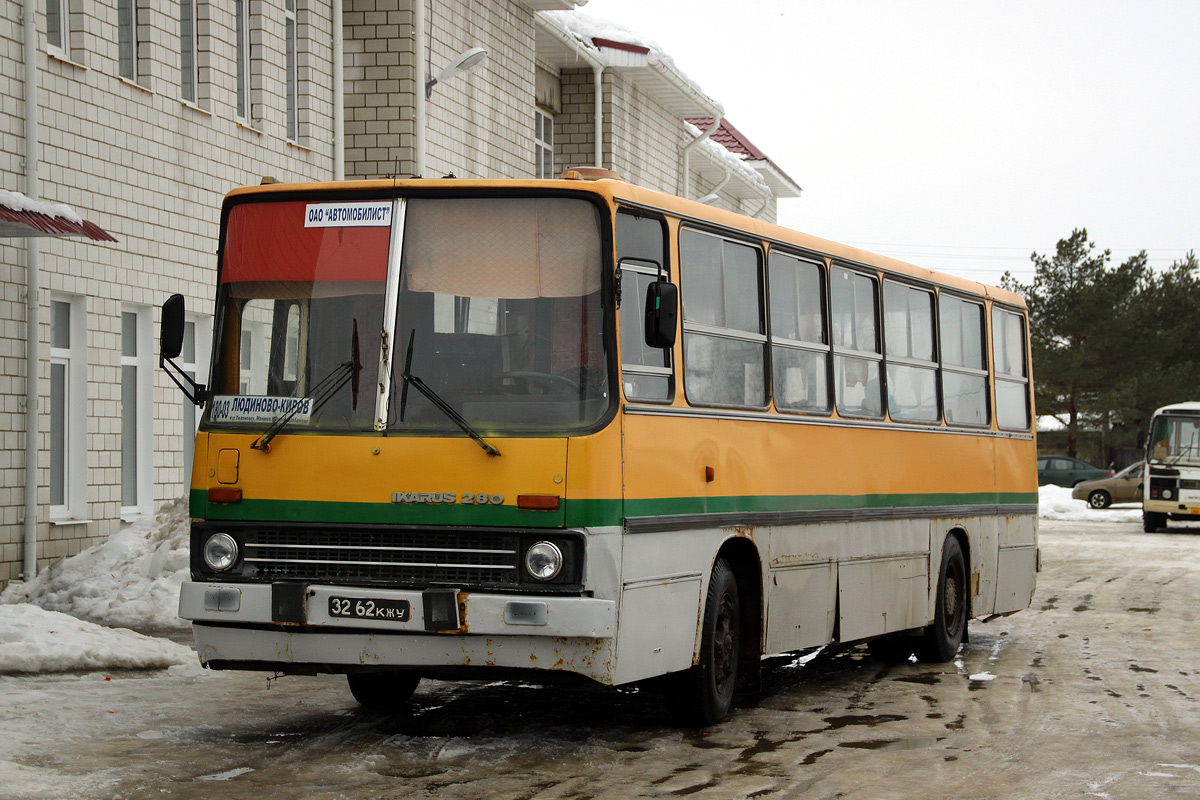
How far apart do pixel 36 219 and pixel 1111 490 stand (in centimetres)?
3967

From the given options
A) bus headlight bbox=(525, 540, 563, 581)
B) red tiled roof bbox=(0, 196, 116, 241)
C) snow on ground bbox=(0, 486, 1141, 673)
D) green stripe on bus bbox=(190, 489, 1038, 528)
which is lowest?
snow on ground bbox=(0, 486, 1141, 673)

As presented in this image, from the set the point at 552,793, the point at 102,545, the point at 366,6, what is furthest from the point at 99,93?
the point at 552,793

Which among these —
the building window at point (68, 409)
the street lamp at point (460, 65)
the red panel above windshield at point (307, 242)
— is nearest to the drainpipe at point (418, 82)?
the street lamp at point (460, 65)

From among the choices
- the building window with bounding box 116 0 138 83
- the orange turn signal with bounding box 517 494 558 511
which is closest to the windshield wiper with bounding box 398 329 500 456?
the orange turn signal with bounding box 517 494 558 511

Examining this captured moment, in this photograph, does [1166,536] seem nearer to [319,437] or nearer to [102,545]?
[102,545]

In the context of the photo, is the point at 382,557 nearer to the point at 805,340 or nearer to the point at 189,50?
the point at 805,340

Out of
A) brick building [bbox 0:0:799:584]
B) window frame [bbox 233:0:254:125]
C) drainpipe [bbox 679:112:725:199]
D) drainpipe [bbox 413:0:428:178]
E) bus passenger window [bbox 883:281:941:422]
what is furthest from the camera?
drainpipe [bbox 679:112:725:199]

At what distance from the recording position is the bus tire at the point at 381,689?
9.58 meters

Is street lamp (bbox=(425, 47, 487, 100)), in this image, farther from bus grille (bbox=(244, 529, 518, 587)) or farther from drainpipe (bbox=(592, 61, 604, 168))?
bus grille (bbox=(244, 529, 518, 587))

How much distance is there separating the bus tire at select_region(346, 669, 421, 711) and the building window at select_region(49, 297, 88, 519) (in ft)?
24.3

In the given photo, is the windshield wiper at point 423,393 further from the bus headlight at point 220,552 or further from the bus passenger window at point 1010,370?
the bus passenger window at point 1010,370

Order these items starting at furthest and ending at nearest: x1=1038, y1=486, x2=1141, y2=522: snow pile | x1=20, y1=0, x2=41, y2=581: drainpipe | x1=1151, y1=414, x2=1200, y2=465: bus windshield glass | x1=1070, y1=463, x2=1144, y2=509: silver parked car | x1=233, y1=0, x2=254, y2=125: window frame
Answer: x1=1070, y1=463, x2=1144, y2=509: silver parked car, x1=1038, y1=486, x2=1141, y2=522: snow pile, x1=1151, y1=414, x2=1200, y2=465: bus windshield glass, x1=233, y1=0, x2=254, y2=125: window frame, x1=20, y1=0, x2=41, y2=581: drainpipe

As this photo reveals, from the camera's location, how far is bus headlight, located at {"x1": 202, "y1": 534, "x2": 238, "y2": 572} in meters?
8.28

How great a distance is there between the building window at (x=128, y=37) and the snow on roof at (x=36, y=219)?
3.30 metres
